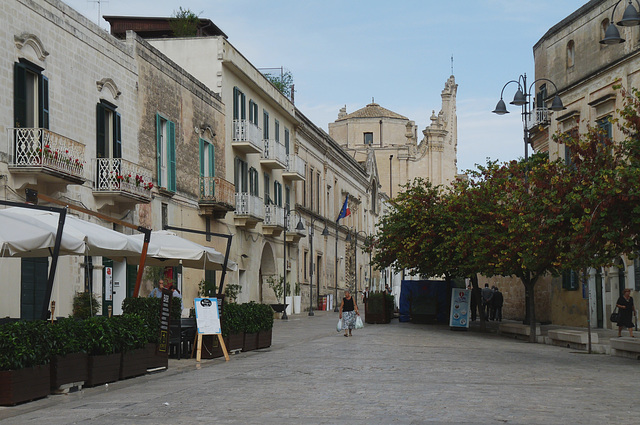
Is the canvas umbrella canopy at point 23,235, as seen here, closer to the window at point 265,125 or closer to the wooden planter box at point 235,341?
the wooden planter box at point 235,341

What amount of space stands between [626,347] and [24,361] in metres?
14.8

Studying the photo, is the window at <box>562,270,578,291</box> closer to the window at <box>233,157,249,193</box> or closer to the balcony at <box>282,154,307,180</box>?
the window at <box>233,157,249,193</box>

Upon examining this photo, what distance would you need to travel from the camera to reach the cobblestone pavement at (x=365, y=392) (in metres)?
10.9

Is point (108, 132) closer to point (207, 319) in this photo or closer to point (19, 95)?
point (19, 95)

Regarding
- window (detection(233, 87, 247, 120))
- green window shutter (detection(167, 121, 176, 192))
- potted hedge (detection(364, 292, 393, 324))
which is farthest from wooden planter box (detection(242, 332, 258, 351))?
potted hedge (detection(364, 292, 393, 324))

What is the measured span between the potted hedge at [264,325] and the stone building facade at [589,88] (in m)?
12.1

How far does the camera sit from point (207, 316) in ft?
62.8

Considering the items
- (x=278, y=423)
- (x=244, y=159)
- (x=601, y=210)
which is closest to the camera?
(x=278, y=423)

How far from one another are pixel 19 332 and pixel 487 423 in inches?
243

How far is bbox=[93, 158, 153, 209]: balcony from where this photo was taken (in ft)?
82.3

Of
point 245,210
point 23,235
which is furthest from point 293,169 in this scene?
point 23,235

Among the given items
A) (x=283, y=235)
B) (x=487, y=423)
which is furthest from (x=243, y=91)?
(x=487, y=423)

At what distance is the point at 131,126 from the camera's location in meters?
28.3

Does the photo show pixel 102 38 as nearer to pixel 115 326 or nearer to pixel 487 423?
pixel 115 326
